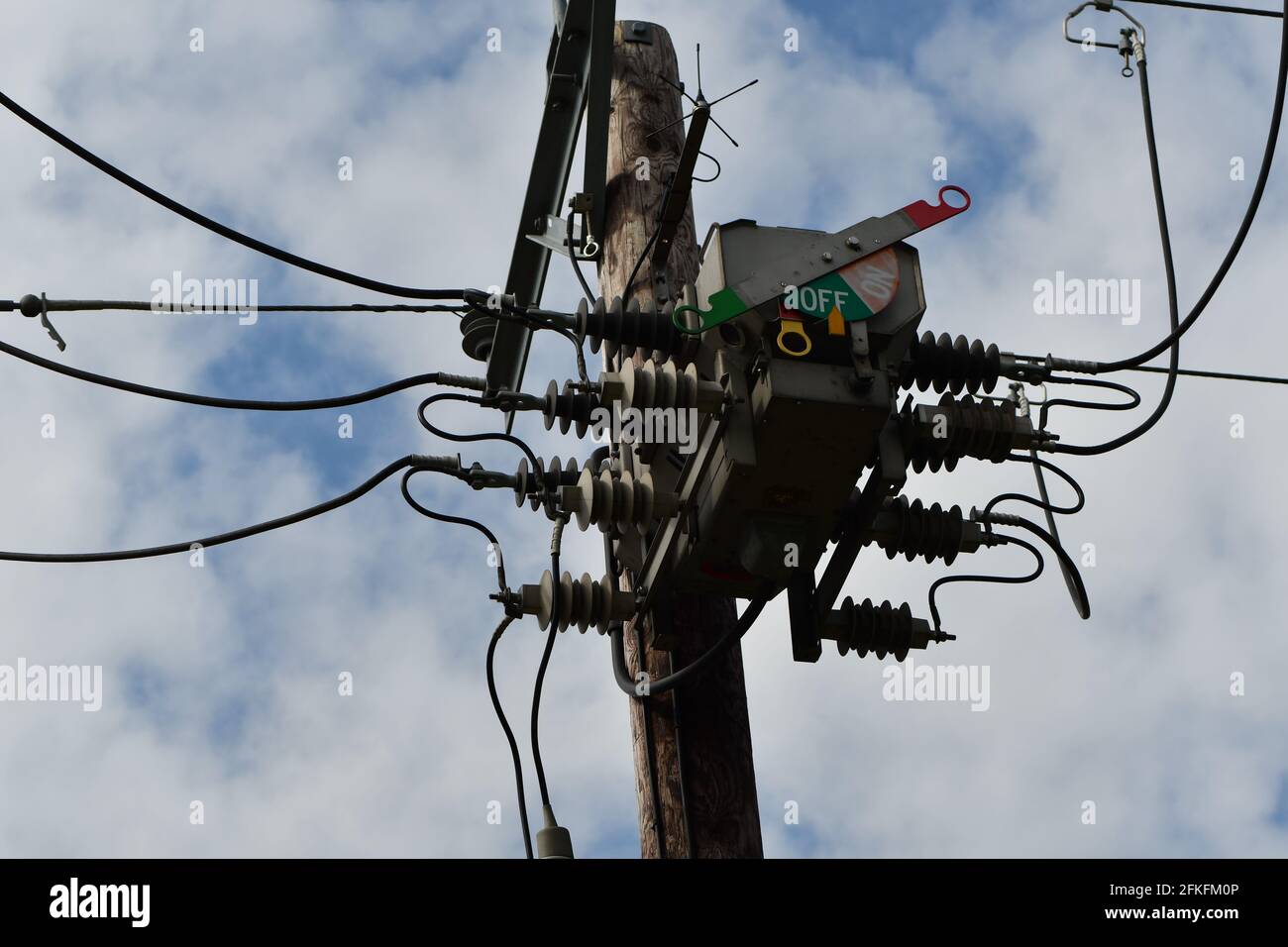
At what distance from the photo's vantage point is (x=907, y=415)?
417cm

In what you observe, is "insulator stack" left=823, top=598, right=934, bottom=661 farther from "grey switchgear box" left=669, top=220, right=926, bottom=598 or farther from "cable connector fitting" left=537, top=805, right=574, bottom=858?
"cable connector fitting" left=537, top=805, right=574, bottom=858

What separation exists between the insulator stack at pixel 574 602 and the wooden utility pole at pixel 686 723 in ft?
0.78

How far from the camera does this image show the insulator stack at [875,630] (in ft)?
14.3

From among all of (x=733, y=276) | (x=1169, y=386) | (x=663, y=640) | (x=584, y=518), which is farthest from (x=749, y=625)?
(x=1169, y=386)

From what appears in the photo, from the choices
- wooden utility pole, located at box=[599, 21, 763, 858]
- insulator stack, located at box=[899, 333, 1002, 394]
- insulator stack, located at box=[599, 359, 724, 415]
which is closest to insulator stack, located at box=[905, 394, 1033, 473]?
insulator stack, located at box=[899, 333, 1002, 394]

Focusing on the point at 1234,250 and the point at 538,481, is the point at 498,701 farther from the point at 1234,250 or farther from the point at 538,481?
the point at 1234,250

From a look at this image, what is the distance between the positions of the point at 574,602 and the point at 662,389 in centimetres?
65

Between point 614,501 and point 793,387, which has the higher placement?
point 793,387

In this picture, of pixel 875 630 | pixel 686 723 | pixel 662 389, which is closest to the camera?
pixel 662 389

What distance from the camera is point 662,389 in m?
4.00

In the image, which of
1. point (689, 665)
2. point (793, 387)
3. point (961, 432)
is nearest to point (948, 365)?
point (961, 432)

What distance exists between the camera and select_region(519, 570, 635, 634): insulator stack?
427 centimetres

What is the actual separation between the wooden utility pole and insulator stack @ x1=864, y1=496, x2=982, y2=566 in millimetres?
569
